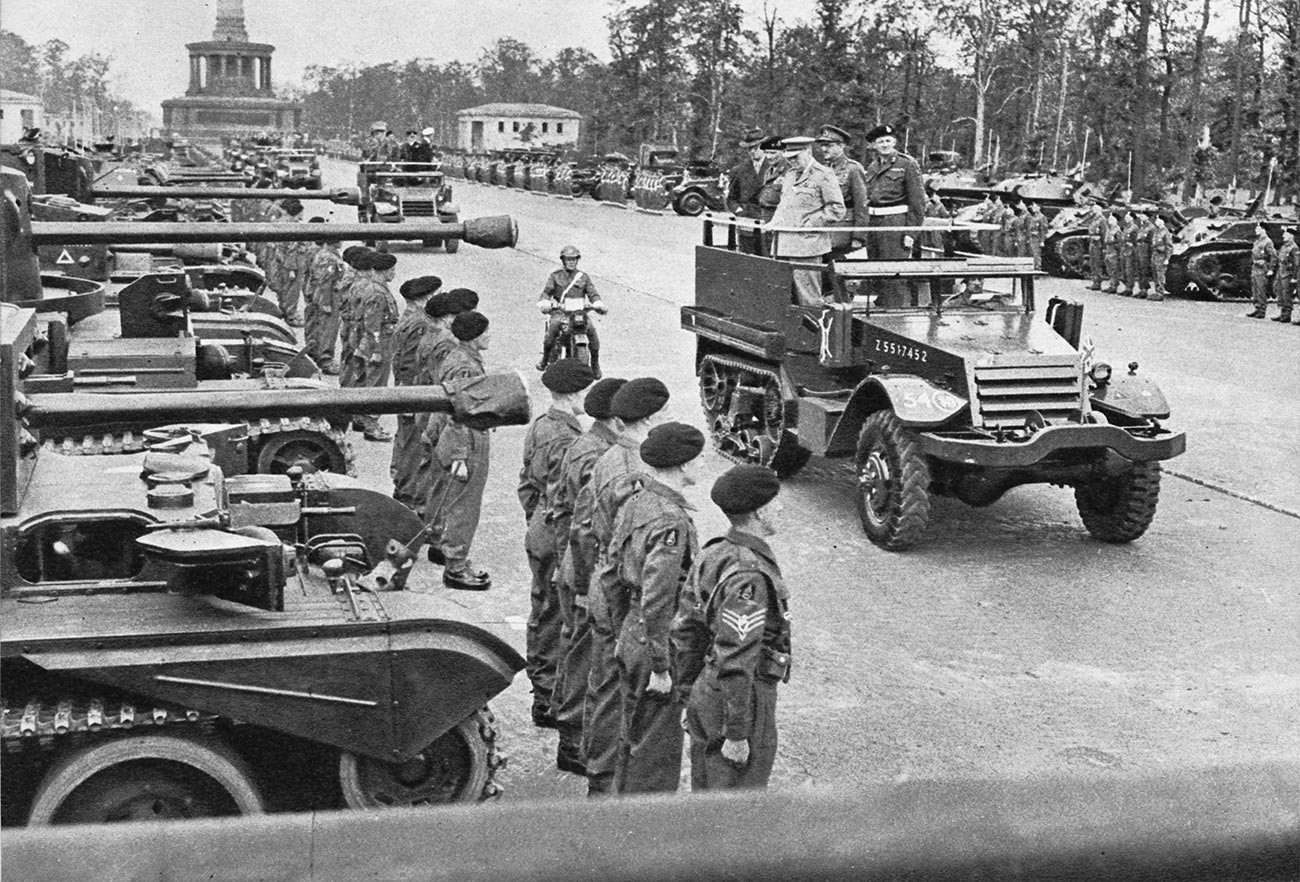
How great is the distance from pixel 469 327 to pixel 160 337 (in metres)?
2.75

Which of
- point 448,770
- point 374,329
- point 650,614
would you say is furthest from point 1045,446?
point 374,329

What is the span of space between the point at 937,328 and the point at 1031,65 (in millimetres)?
42368

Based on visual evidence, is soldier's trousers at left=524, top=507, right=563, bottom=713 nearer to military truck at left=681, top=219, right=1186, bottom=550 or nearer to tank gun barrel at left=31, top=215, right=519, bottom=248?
tank gun barrel at left=31, top=215, right=519, bottom=248

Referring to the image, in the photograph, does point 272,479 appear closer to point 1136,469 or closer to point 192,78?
point 1136,469

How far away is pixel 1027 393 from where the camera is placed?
948 cm

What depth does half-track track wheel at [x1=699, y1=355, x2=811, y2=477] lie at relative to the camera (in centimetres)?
1147

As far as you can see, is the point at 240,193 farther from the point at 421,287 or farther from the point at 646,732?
the point at 646,732

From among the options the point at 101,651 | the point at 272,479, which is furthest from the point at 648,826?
the point at 272,479

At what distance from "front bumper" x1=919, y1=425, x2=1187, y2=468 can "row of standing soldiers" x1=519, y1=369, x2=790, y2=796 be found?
9.80 feet

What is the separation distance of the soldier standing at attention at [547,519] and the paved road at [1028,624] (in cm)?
22

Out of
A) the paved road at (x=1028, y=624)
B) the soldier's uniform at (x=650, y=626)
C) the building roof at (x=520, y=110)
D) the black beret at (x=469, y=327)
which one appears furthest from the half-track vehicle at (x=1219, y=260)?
the building roof at (x=520, y=110)

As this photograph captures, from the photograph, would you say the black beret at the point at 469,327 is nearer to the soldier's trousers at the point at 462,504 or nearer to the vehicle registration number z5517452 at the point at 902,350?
the soldier's trousers at the point at 462,504

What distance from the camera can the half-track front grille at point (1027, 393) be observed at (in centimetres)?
941

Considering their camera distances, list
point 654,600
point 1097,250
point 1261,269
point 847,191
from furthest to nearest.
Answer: point 1097,250, point 1261,269, point 847,191, point 654,600
